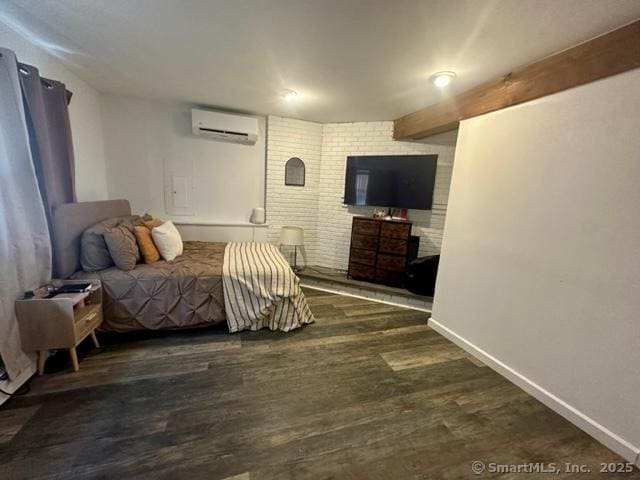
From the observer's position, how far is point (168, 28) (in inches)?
67.1

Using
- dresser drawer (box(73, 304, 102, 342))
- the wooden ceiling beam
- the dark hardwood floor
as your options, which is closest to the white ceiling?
the wooden ceiling beam

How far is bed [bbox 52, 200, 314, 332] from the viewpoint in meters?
2.12

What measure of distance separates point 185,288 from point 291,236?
1.65 meters

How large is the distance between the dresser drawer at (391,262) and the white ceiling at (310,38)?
1844 mm

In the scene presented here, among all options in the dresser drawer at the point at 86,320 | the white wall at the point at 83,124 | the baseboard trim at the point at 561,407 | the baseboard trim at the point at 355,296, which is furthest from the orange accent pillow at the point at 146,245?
the baseboard trim at the point at 561,407

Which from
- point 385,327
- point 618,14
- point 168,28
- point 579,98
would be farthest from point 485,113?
point 168,28

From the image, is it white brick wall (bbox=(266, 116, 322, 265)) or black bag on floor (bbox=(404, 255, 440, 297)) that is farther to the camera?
white brick wall (bbox=(266, 116, 322, 265))

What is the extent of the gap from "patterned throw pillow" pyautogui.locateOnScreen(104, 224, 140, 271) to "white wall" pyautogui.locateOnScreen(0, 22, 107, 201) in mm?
960

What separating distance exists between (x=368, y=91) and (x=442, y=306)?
2.24m

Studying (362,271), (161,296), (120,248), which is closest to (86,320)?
(161,296)

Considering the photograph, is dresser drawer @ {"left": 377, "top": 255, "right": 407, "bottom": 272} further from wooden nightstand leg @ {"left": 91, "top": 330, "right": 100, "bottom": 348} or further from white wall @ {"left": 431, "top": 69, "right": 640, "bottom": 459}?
wooden nightstand leg @ {"left": 91, "top": 330, "right": 100, "bottom": 348}

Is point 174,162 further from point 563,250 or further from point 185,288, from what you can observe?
point 563,250

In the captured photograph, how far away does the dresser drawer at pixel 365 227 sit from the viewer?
3518 mm

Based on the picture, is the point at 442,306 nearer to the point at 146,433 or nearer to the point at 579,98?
the point at 579,98
